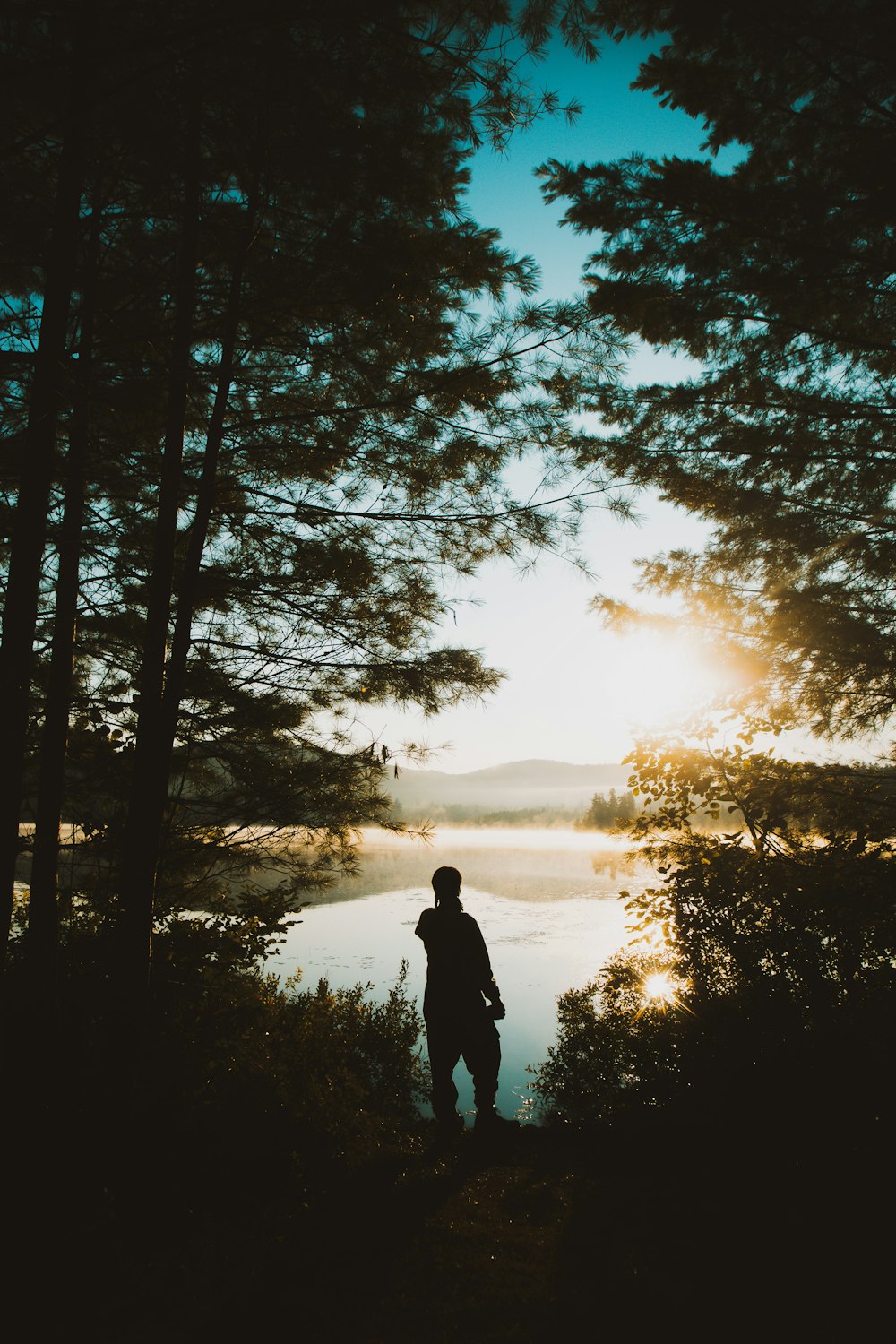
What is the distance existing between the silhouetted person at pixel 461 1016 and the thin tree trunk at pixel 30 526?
262cm

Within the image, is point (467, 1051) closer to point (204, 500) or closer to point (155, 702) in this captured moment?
point (155, 702)

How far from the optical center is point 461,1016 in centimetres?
416

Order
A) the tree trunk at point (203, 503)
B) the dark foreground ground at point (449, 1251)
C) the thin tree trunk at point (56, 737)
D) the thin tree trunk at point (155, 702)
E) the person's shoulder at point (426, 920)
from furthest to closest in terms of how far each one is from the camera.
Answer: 1. the person's shoulder at point (426, 920)
2. the thin tree trunk at point (56, 737)
3. the tree trunk at point (203, 503)
4. the thin tree trunk at point (155, 702)
5. the dark foreground ground at point (449, 1251)

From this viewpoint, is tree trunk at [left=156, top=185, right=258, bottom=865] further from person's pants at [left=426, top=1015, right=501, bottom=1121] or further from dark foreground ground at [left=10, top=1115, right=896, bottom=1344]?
person's pants at [left=426, top=1015, right=501, bottom=1121]

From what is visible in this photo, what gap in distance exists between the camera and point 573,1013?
287 inches

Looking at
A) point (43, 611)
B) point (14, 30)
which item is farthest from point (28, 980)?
point (14, 30)

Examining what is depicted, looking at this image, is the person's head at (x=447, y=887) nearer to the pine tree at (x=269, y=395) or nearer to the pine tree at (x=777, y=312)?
the pine tree at (x=269, y=395)

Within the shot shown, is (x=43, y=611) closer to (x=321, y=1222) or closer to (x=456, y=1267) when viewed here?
(x=321, y=1222)

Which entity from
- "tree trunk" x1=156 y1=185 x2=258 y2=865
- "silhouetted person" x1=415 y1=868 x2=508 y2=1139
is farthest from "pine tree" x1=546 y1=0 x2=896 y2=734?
"silhouetted person" x1=415 y1=868 x2=508 y2=1139

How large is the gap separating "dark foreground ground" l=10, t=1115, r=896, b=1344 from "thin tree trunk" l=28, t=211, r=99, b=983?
1.66 metres

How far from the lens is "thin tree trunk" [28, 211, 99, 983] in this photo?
12.9ft

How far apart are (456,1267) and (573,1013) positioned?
16.9ft

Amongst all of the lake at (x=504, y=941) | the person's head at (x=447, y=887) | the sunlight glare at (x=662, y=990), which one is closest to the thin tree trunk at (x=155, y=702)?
the lake at (x=504, y=941)

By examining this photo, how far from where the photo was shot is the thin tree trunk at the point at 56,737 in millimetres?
3938
